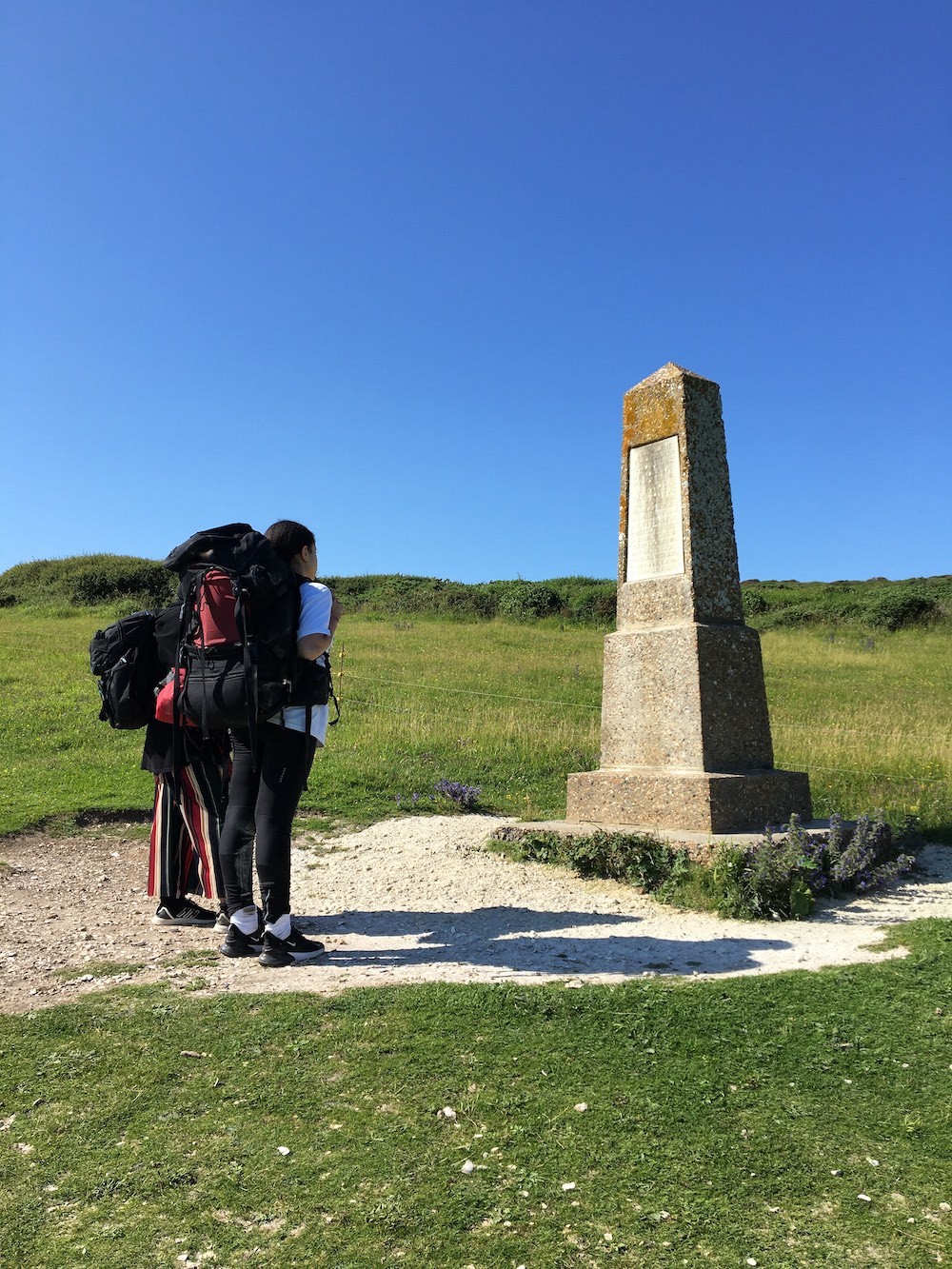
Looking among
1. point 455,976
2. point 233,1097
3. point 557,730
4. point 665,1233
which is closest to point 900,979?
point 455,976

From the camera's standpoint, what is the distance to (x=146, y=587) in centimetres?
3775

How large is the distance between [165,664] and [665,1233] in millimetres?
3709

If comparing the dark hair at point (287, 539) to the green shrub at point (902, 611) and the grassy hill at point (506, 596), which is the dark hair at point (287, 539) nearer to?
the grassy hill at point (506, 596)

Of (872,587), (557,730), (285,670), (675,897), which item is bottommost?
(675,897)

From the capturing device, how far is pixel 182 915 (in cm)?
537

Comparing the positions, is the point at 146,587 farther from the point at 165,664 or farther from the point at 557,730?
the point at 165,664

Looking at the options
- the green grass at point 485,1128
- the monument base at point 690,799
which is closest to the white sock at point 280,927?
the green grass at point 485,1128

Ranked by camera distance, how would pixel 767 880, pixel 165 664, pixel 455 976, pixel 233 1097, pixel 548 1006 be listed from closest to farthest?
pixel 233 1097 → pixel 548 1006 → pixel 455 976 → pixel 165 664 → pixel 767 880

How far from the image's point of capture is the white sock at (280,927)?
4.50 meters

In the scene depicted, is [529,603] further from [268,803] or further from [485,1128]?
[485,1128]

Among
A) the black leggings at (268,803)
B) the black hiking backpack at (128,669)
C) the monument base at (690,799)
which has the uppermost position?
the black hiking backpack at (128,669)

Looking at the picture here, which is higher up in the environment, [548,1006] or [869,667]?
[869,667]

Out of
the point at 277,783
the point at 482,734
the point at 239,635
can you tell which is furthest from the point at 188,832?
the point at 482,734

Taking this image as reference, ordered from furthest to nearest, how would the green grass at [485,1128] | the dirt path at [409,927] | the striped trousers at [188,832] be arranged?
1. the striped trousers at [188,832]
2. the dirt path at [409,927]
3. the green grass at [485,1128]
